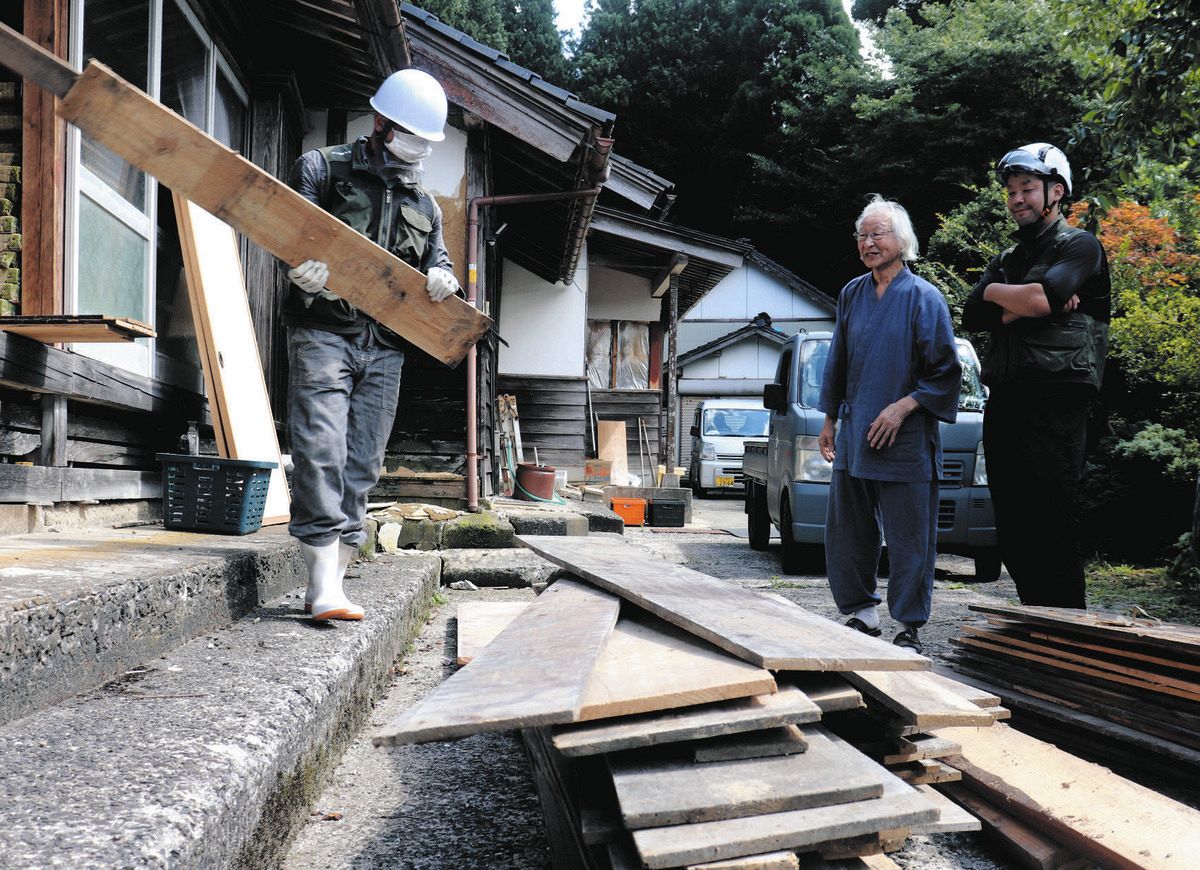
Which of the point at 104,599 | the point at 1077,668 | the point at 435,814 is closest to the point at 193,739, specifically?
the point at 104,599

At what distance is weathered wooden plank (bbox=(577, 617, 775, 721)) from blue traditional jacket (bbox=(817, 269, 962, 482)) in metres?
1.65

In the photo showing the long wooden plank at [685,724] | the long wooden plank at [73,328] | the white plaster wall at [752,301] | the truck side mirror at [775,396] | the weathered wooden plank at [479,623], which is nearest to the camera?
the long wooden plank at [685,724]

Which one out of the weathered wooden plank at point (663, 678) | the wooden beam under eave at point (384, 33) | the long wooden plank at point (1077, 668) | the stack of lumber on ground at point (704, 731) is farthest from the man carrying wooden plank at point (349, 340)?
the wooden beam under eave at point (384, 33)

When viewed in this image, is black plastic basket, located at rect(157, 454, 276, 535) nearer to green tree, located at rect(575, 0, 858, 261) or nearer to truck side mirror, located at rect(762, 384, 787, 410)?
truck side mirror, located at rect(762, 384, 787, 410)

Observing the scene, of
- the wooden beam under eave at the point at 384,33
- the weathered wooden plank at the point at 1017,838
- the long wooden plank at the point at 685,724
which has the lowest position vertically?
the weathered wooden plank at the point at 1017,838

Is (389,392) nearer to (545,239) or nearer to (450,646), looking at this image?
(450,646)

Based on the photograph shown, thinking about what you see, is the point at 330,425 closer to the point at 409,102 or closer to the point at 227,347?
the point at 409,102

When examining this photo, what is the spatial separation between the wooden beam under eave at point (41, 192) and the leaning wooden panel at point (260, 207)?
1.30 meters

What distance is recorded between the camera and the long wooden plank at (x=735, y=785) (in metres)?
1.37

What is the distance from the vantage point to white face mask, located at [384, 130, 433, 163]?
2.84m

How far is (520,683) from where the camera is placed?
160 cm

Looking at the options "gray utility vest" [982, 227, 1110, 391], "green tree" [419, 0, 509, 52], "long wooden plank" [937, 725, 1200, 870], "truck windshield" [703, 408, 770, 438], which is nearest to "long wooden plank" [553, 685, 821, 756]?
"long wooden plank" [937, 725, 1200, 870]

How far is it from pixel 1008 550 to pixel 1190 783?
1.23 metres

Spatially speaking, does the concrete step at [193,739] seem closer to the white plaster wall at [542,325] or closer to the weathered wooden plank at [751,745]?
the weathered wooden plank at [751,745]
